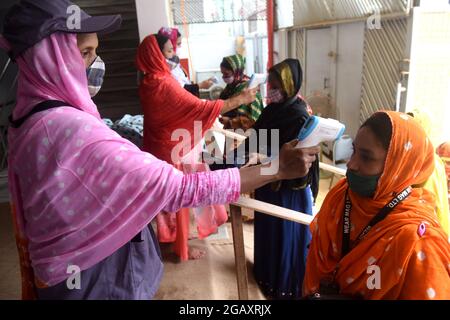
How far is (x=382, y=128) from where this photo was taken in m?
1.17

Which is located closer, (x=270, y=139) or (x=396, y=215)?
(x=396, y=215)

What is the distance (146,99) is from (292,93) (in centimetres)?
104

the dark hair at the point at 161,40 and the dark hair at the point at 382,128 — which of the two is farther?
the dark hair at the point at 161,40

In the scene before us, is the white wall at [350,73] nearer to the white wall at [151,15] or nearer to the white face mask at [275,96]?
the white wall at [151,15]

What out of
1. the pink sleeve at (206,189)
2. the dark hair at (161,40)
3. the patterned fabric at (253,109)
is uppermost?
the dark hair at (161,40)

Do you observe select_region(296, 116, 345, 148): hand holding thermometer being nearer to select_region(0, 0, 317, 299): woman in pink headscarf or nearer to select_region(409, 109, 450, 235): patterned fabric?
select_region(0, 0, 317, 299): woman in pink headscarf

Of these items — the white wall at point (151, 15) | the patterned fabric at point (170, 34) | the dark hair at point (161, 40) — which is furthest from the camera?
the white wall at point (151, 15)

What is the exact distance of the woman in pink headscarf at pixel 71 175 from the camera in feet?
3.03

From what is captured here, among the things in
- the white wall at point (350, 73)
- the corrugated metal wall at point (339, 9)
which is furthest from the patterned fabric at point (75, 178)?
the white wall at point (350, 73)

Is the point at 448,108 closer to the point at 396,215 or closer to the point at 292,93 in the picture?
the point at 292,93

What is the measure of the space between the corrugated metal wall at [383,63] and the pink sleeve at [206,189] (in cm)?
297

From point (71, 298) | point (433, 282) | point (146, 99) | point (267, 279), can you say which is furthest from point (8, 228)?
point (433, 282)

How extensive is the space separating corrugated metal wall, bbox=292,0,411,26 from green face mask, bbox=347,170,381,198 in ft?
8.58

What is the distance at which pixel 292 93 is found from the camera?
211cm
